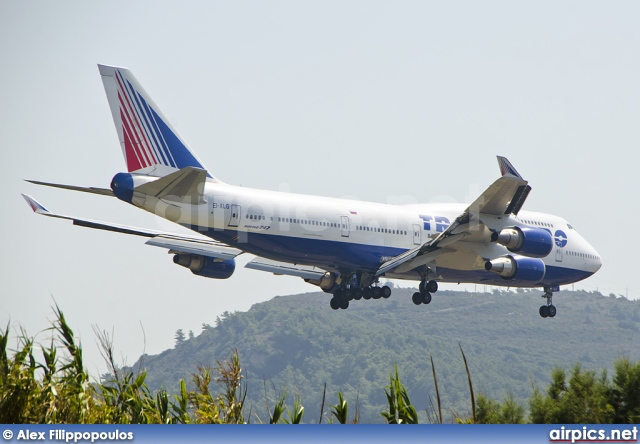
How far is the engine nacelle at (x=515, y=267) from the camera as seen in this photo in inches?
1678

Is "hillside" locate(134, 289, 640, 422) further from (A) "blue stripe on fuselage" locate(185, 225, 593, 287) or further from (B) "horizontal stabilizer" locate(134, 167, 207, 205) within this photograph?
(B) "horizontal stabilizer" locate(134, 167, 207, 205)

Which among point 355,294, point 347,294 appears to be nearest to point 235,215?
point 355,294

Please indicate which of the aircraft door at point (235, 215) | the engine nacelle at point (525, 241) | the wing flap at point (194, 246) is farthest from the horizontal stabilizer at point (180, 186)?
the engine nacelle at point (525, 241)

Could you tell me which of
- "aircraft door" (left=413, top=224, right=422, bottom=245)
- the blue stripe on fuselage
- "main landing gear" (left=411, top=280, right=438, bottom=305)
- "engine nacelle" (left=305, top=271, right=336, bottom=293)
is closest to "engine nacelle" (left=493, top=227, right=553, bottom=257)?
the blue stripe on fuselage

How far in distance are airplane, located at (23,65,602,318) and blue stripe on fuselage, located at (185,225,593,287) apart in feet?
0.16

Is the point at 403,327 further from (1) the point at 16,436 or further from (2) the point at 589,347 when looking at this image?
(1) the point at 16,436

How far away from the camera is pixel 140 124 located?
1547 inches

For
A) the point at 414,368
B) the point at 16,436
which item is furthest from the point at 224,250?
the point at 414,368

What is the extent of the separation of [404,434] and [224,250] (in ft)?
86.7

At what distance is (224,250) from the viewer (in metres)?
43.3

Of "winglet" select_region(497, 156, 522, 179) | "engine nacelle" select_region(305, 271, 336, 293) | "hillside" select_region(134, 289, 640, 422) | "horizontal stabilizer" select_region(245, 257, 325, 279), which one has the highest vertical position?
"winglet" select_region(497, 156, 522, 179)

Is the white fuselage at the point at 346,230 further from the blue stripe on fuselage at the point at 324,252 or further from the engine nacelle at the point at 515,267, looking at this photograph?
the engine nacelle at the point at 515,267

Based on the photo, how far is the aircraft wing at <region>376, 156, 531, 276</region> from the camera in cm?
3931

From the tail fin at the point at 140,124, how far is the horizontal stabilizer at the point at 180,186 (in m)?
2.59
